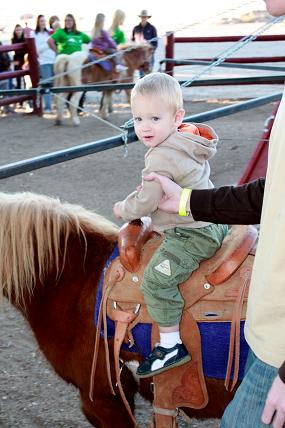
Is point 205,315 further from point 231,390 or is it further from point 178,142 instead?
point 178,142

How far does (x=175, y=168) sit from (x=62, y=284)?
0.66 metres

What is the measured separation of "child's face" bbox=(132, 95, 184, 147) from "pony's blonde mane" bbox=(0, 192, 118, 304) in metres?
0.52

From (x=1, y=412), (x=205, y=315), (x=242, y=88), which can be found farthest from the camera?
(x=242, y=88)

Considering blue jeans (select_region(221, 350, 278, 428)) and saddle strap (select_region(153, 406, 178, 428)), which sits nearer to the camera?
blue jeans (select_region(221, 350, 278, 428))

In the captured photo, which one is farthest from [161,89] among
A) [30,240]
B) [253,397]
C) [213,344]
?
[253,397]

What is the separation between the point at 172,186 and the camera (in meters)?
1.80

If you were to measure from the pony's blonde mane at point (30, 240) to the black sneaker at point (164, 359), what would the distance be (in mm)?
493

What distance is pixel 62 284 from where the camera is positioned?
7.29ft

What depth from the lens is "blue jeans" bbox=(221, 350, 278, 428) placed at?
1354mm

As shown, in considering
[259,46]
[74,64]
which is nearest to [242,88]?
[74,64]

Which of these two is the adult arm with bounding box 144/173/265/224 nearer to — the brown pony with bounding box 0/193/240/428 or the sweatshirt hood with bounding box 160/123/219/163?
the sweatshirt hood with bounding box 160/123/219/163

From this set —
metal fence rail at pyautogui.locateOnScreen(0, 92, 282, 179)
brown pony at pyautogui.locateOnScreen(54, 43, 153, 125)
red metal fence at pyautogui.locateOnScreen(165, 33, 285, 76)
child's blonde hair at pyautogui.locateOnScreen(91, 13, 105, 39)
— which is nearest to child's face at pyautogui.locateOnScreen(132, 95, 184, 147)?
metal fence rail at pyautogui.locateOnScreen(0, 92, 282, 179)

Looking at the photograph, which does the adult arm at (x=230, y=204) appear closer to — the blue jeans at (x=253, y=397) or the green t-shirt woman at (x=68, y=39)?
the blue jeans at (x=253, y=397)

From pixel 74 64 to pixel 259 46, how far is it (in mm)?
10481
